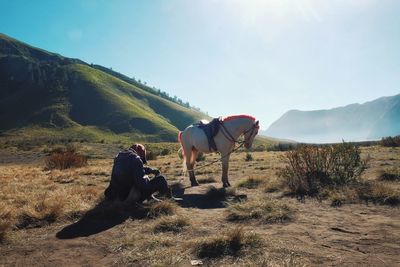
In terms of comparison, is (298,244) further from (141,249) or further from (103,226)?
(103,226)

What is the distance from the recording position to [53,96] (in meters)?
150

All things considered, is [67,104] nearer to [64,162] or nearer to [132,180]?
[64,162]

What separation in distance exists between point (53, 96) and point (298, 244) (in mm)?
160055

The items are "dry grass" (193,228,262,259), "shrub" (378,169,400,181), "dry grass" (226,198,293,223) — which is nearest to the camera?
"dry grass" (193,228,262,259)

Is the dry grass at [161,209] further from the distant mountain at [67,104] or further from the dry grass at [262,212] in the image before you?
the distant mountain at [67,104]

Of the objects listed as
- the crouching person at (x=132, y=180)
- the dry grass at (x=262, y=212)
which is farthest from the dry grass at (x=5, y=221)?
the dry grass at (x=262, y=212)

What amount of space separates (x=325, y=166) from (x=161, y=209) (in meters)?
5.64

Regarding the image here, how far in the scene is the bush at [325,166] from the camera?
10.1 metres

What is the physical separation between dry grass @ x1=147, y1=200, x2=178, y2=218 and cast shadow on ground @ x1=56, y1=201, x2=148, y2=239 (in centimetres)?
22

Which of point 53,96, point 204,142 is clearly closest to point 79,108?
point 53,96

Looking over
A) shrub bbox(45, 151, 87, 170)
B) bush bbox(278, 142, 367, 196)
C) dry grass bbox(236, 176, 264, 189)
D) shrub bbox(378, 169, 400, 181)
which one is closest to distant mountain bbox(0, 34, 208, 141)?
shrub bbox(45, 151, 87, 170)

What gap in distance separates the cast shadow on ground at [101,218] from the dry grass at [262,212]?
2.00 m

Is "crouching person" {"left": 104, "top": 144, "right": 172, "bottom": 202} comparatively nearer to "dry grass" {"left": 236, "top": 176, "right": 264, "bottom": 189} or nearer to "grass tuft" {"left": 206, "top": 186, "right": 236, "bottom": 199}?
A: "grass tuft" {"left": 206, "top": 186, "right": 236, "bottom": 199}

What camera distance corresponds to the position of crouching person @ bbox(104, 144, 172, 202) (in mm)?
8078
